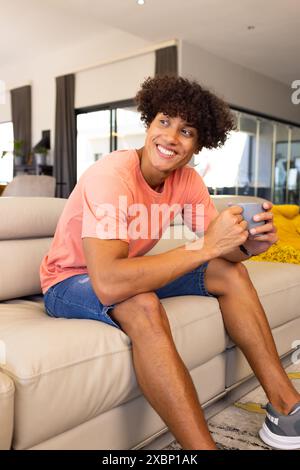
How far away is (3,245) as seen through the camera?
4.98 ft

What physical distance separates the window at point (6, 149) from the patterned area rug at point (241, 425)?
6466 millimetres

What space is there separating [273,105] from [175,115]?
628 cm

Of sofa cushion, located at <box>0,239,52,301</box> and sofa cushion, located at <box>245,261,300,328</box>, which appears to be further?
sofa cushion, located at <box>245,261,300,328</box>

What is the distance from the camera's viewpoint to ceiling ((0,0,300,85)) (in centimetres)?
432

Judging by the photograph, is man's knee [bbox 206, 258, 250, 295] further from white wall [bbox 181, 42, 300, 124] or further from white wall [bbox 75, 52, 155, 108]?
white wall [bbox 75, 52, 155, 108]

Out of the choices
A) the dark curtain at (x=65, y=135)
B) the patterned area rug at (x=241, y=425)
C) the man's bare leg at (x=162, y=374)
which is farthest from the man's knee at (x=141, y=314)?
the dark curtain at (x=65, y=135)

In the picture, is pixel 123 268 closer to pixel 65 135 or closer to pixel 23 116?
pixel 65 135

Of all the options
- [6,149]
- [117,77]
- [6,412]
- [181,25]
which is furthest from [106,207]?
[6,149]

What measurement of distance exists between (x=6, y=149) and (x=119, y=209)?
22.9 ft

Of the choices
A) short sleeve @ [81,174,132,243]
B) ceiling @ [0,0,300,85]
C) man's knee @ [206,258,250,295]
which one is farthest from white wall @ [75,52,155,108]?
short sleeve @ [81,174,132,243]

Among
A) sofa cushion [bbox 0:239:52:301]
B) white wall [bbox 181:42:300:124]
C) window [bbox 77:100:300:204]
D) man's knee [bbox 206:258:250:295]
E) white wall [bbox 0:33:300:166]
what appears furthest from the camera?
window [bbox 77:100:300:204]

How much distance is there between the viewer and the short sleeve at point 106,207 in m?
1.05

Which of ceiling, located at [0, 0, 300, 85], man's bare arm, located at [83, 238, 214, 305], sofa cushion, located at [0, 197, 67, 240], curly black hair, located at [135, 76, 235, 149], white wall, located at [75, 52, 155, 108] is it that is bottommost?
man's bare arm, located at [83, 238, 214, 305]
